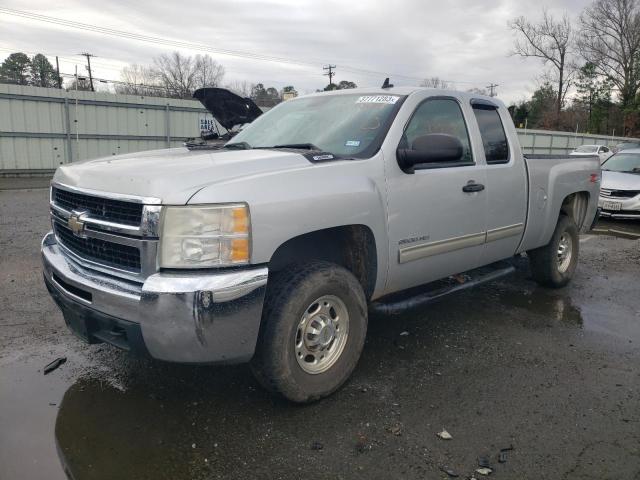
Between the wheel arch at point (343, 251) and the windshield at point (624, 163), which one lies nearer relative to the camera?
the wheel arch at point (343, 251)

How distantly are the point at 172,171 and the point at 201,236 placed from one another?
17.8 inches

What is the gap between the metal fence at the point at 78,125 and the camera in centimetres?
1712

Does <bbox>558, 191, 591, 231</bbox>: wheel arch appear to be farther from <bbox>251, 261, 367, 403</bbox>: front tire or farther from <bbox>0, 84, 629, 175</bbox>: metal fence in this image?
<bbox>0, 84, 629, 175</bbox>: metal fence

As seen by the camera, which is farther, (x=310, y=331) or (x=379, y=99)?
(x=379, y=99)

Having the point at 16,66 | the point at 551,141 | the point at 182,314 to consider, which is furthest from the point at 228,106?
the point at 16,66

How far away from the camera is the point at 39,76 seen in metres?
54.6

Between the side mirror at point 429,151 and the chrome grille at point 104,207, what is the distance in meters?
1.75

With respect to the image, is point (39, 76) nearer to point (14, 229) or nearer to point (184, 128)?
point (184, 128)

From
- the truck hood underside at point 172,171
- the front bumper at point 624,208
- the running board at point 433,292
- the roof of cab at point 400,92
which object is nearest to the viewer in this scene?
the truck hood underside at point 172,171

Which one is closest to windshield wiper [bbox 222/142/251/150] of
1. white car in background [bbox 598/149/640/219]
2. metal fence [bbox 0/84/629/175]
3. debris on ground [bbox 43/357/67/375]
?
debris on ground [bbox 43/357/67/375]

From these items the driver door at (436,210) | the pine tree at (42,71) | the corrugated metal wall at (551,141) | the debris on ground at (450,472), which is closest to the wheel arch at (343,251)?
the driver door at (436,210)

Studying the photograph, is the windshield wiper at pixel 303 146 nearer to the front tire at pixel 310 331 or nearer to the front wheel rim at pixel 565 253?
the front tire at pixel 310 331

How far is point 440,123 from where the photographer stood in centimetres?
418

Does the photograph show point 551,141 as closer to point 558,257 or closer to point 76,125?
point 76,125
